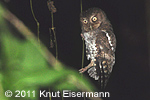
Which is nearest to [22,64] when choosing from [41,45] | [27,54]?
[27,54]

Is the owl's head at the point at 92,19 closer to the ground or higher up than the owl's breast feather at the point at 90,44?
higher up

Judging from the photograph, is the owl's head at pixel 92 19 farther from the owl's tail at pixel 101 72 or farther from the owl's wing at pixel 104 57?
the owl's tail at pixel 101 72

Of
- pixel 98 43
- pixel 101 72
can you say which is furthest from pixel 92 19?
pixel 101 72

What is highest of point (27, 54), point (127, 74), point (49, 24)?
point (49, 24)

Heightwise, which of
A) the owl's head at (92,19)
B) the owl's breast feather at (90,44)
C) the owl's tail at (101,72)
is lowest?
the owl's tail at (101,72)

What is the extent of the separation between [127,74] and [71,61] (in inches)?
12.9

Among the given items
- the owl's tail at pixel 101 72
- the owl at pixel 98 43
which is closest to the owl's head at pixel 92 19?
the owl at pixel 98 43

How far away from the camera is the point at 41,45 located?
→ 1.15 m

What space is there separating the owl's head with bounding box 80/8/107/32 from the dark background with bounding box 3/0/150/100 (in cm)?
3

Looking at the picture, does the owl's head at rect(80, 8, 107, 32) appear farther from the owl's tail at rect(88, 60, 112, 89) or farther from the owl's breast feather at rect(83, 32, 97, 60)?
the owl's tail at rect(88, 60, 112, 89)

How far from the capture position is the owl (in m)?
1.09

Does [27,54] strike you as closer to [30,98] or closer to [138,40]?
[30,98]

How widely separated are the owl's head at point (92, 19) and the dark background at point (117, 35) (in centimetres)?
3

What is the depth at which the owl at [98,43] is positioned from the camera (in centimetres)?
109
